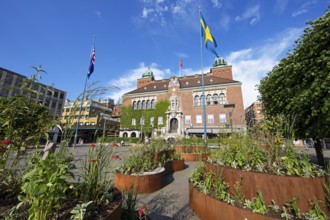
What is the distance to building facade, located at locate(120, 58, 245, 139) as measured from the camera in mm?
26891

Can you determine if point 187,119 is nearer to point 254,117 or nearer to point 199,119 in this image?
point 199,119

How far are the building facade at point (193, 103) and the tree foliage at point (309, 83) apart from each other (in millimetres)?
18229

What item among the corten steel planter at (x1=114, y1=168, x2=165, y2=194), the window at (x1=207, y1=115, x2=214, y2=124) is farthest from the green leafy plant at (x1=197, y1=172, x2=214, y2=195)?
the window at (x1=207, y1=115, x2=214, y2=124)

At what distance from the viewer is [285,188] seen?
2.72 metres

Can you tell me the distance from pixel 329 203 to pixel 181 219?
8.64ft

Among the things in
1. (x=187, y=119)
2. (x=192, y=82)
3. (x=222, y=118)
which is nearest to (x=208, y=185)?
(x=222, y=118)

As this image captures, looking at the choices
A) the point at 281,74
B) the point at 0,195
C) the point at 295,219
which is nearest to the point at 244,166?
the point at 295,219

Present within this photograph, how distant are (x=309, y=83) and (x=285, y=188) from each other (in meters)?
5.70

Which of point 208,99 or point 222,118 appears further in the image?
point 208,99

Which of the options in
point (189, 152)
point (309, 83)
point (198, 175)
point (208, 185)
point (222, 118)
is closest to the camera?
point (208, 185)

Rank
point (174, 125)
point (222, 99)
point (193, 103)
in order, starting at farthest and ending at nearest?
point (174, 125)
point (193, 103)
point (222, 99)

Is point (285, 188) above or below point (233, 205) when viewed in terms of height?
above

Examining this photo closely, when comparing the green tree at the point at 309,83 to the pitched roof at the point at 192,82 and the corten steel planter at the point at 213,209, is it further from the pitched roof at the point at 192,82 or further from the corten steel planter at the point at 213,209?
the pitched roof at the point at 192,82

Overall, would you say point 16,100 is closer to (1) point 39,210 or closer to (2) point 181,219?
(1) point 39,210
